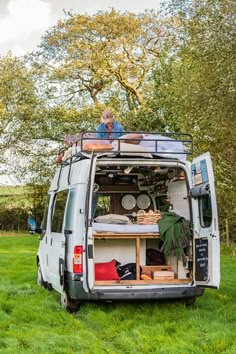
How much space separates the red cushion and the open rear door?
3.71ft

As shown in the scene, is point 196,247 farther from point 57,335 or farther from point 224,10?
point 224,10

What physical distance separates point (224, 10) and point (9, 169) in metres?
19.2

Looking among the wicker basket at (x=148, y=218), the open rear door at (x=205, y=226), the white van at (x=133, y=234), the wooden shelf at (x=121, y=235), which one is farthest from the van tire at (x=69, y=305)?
the open rear door at (x=205, y=226)

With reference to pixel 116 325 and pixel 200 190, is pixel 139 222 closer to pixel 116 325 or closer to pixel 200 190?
pixel 200 190

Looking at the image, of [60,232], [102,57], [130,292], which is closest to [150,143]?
[60,232]

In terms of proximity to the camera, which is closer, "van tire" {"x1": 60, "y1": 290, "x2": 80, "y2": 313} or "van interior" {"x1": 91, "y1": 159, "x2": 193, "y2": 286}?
"van tire" {"x1": 60, "y1": 290, "x2": 80, "y2": 313}

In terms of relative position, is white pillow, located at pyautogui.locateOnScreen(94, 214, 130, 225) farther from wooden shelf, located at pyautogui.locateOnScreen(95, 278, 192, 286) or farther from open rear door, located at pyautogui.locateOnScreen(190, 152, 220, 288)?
open rear door, located at pyautogui.locateOnScreen(190, 152, 220, 288)

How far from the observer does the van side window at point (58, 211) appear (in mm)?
8217

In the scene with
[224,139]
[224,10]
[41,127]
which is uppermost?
[41,127]

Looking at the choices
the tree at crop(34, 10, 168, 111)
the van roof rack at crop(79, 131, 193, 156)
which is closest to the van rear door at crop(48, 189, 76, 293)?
the van roof rack at crop(79, 131, 193, 156)

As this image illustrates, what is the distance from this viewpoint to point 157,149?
7684 mm

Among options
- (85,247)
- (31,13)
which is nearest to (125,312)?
(85,247)

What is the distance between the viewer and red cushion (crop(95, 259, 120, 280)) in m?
7.72

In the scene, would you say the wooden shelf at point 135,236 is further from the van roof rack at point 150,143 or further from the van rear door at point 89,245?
the van roof rack at point 150,143
